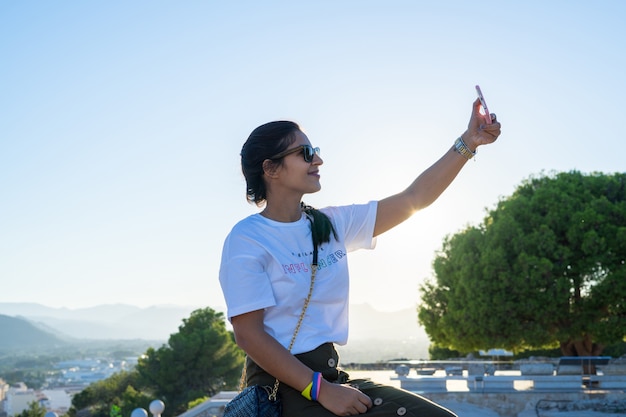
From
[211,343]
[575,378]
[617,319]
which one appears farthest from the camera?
[211,343]

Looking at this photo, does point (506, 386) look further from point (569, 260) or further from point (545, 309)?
point (569, 260)

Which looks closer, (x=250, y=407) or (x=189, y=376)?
(x=250, y=407)

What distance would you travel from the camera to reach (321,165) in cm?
245

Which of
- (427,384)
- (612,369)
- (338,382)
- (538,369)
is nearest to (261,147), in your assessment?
(338,382)

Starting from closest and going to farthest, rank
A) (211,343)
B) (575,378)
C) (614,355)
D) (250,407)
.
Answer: (250,407) → (575,378) → (614,355) → (211,343)

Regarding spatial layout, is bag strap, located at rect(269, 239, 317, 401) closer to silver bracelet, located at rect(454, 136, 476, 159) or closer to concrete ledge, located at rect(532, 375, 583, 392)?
silver bracelet, located at rect(454, 136, 476, 159)

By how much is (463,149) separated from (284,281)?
94 cm

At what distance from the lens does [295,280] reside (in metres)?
2.20

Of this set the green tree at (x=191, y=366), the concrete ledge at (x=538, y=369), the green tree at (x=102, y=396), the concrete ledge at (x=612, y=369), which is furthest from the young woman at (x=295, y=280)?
the green tree at (x=102, y=396)

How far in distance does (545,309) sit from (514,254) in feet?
5.55

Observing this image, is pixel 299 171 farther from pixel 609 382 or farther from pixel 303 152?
pixel 609 382

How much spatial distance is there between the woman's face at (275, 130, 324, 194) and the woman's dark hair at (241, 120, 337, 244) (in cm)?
3

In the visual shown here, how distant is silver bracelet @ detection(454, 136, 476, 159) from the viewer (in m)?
2.70

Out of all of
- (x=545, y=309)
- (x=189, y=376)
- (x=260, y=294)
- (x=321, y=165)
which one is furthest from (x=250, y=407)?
(x=189, y=376)
